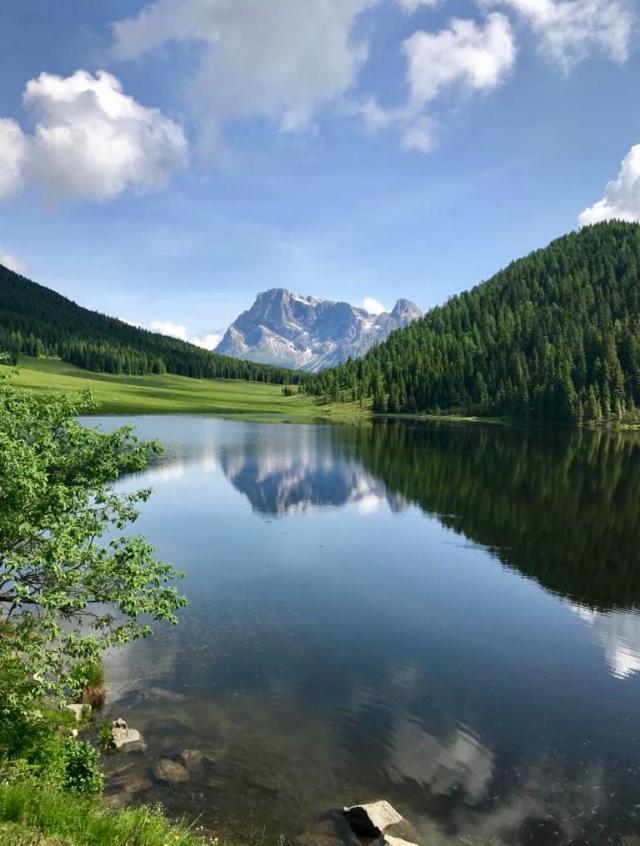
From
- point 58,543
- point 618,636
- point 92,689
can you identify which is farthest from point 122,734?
point 618,636

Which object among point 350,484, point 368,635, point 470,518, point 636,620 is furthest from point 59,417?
point 350,484

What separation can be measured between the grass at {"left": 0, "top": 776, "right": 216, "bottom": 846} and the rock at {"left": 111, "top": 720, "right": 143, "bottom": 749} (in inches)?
256

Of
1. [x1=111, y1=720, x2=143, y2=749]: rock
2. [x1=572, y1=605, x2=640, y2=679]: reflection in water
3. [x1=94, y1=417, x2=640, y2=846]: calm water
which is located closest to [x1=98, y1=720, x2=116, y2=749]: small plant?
[x1=111, y1=720, x2=143, y2=749]: rock

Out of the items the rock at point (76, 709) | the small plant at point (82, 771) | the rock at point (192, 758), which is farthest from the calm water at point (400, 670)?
the rock at point (76, 709)

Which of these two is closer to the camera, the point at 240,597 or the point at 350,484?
the point at 240,597

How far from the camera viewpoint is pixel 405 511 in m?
70.7

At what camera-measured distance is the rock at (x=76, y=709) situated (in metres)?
22.8

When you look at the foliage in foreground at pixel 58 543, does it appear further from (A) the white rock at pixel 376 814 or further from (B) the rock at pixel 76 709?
(A) the white rock at pixel 376 814

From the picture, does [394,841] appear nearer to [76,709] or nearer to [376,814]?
[376,814]

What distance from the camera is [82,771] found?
18.1 metres

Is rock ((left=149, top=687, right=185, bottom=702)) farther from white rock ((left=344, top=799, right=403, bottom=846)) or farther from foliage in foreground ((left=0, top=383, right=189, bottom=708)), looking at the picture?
white rock ((left=344, top=799, right=403, bottom=846))

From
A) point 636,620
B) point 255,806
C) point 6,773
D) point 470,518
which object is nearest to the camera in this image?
point 6,773

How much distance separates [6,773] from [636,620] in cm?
3802

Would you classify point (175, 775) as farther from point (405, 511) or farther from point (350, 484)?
point (350, 484)
